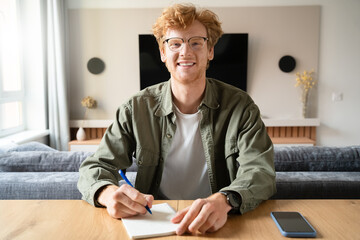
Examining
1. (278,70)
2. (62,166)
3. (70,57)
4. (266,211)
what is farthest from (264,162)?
(70,57)

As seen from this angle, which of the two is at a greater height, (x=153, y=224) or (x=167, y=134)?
(x=167, y=134)

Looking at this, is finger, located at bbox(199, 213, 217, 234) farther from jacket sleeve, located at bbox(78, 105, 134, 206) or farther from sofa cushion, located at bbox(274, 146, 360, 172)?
sofa cushion, located at bbox(274, 146, 360, 172)

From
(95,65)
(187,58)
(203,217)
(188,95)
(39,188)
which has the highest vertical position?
(95,65)

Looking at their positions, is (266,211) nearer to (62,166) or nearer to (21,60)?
(62,166)

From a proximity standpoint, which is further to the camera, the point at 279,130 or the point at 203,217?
the point at 279,130

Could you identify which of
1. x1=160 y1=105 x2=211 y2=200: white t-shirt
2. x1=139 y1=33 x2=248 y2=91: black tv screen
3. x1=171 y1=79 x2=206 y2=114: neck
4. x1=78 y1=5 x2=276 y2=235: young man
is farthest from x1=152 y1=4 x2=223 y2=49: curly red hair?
x1=139 y1=33 x2=248 y2=91: black tv screen

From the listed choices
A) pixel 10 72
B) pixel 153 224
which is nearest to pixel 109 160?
pixel 153 224

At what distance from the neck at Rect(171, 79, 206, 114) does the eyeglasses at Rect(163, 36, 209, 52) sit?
143mm

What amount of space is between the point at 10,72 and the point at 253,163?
3585 mm

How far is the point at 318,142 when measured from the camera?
4.80m

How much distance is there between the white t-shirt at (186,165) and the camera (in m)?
1.46

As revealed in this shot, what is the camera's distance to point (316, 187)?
55.8 inches

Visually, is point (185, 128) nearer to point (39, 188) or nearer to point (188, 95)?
point (188, 95)

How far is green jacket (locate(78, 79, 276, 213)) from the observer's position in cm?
133
